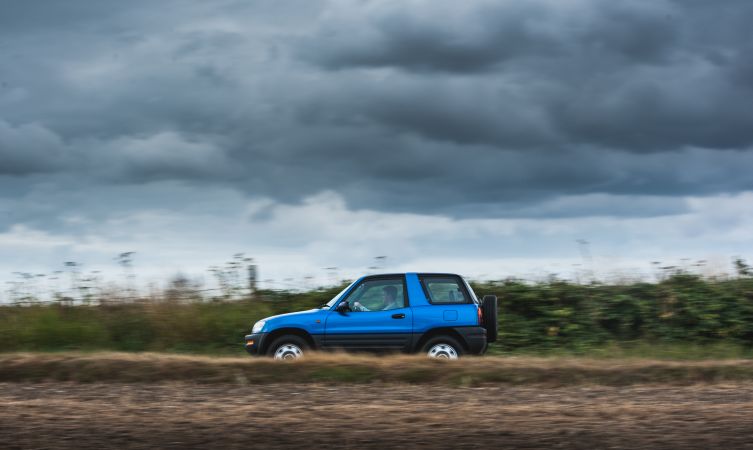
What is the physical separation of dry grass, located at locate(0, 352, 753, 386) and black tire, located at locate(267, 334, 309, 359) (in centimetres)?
189

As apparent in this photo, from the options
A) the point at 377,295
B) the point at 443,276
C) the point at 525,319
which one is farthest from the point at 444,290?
the point at 525,319

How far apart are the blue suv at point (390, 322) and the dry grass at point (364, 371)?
1.72 meters

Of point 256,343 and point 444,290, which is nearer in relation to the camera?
point 256,343

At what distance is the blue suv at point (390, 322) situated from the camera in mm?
12875

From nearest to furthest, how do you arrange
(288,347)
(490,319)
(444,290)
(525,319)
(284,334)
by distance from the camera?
1. (288,347)
2. (284,334)
3. (444,290)
4. (490,319)
5. (525,319)

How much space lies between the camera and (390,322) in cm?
1303

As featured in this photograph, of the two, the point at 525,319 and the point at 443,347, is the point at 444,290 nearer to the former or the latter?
the point at 443,347

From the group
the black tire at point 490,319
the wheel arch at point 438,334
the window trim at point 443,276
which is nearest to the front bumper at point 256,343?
the wheel arch at point 438,334

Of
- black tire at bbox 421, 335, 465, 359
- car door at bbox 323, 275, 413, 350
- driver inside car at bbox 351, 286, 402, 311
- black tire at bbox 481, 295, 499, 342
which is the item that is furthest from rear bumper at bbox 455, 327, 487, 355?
driver inside car at bbox 351, 286, 402, 311

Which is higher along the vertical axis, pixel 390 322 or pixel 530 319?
pixel 390 322

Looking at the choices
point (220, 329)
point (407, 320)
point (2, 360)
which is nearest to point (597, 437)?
point (407, 320)

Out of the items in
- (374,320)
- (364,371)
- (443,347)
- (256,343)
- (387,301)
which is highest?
(387,301)

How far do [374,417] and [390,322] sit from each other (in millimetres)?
5502

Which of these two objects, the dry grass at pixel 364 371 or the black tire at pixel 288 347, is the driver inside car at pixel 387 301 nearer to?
the black tire at pixel 288 347
